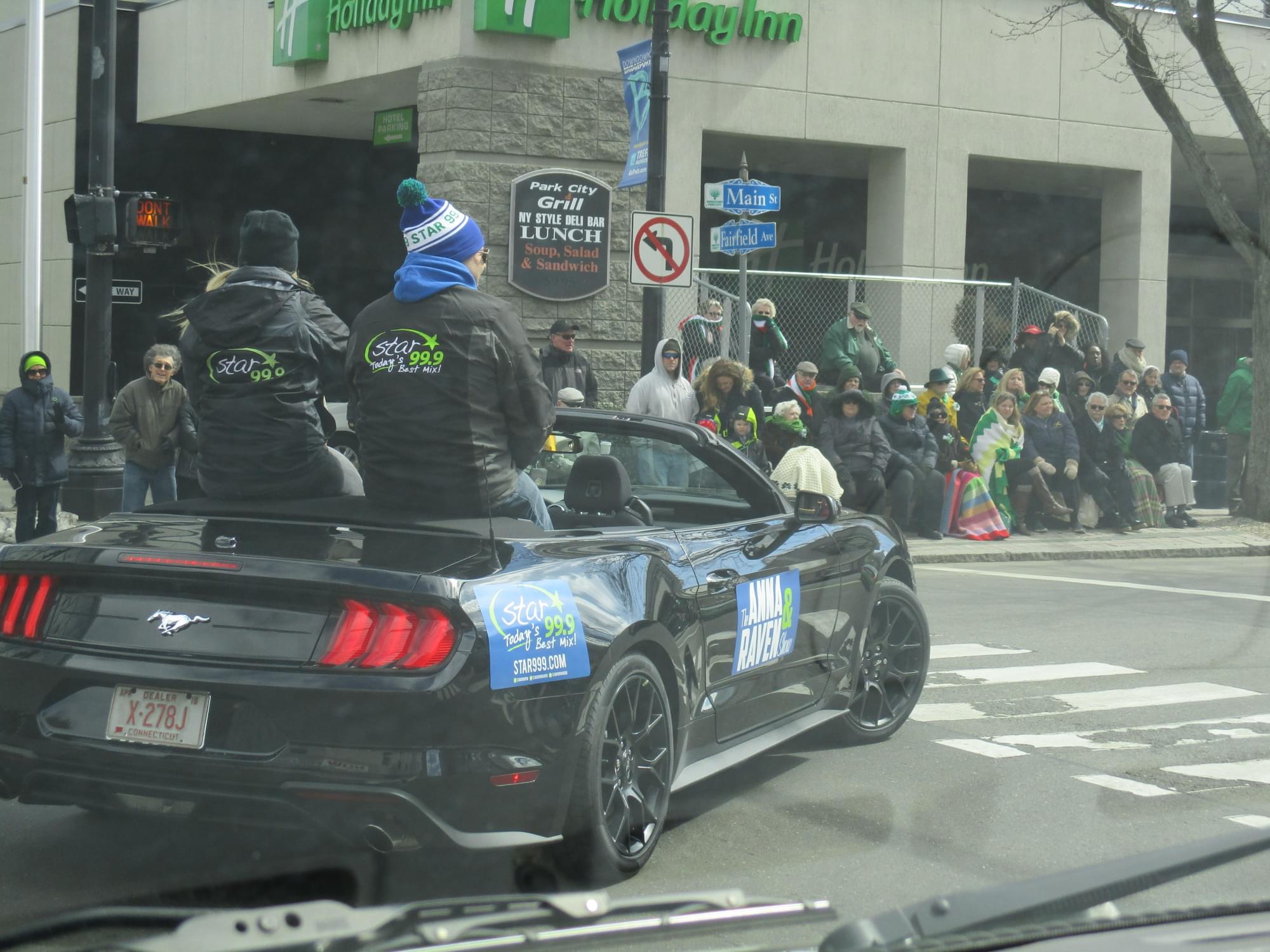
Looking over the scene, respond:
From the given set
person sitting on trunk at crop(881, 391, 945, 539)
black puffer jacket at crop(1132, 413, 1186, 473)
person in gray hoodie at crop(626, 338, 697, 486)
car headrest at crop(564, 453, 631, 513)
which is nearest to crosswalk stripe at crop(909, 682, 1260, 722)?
car headrest at crop(564, 453, 631, 513)

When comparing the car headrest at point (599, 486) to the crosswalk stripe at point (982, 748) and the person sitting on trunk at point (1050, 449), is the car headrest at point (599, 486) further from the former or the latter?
the person sitting on trunk at point (1050, 449)

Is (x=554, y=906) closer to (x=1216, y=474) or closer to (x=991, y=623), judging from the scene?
(x=991, y=623)

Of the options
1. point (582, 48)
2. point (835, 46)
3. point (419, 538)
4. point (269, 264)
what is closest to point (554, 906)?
point (419, 538)

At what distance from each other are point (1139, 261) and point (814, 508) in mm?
17647

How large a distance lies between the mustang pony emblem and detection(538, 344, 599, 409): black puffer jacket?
433 inches

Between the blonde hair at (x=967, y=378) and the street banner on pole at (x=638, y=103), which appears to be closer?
the street banner on pole at (x=638, y=103)

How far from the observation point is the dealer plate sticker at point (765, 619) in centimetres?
552

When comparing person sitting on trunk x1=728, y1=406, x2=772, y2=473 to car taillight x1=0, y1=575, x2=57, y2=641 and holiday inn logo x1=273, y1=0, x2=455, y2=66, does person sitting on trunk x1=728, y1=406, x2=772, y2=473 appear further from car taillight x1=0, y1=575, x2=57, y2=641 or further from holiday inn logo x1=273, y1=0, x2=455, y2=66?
car taillight x1=0, y1=575, x2=57, y2=641

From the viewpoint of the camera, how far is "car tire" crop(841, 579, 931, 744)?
6.79 meters

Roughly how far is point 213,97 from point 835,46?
829 cm

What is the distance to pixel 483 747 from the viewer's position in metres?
4.23

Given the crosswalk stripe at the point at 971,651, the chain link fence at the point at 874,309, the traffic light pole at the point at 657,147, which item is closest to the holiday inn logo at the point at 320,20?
the traffic light pole at the point at 657,147

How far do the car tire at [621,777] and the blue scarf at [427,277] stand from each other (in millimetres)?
1268

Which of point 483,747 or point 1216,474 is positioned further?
point 1216,474
